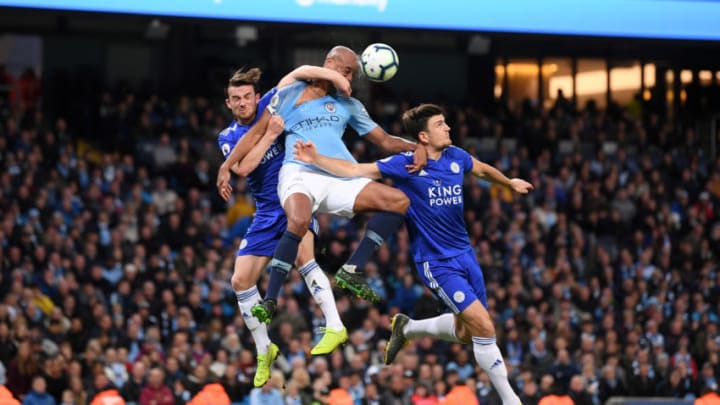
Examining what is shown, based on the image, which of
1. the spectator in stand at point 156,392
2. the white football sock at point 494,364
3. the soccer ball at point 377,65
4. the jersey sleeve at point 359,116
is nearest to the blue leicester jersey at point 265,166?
the jersey sleeve at point 359,116

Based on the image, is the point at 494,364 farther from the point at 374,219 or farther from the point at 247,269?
the point at 247,269

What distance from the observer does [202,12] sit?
2180 cm

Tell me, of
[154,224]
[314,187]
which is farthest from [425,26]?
[314,187]

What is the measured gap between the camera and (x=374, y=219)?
1192 centimetres

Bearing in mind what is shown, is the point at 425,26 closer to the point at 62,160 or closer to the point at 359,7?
the point at 359,7

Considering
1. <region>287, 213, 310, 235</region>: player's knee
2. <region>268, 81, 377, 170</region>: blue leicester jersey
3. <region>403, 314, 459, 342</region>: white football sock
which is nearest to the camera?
<region>287, 213, 310, 235</region>: player's knee

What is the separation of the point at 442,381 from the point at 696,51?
1583 cm

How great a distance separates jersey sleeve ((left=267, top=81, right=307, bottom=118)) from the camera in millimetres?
11867

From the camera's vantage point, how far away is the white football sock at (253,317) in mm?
12352

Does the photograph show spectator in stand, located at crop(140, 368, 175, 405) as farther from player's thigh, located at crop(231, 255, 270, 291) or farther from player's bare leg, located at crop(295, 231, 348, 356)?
player's bare leg, located at crop(295, 231, 348, 356)

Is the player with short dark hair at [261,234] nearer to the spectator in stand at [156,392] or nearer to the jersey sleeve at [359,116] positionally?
the jersey sleeve at [359,116]

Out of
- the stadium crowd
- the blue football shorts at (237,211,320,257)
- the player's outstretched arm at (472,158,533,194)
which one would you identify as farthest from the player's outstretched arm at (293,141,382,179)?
the stadium crowd

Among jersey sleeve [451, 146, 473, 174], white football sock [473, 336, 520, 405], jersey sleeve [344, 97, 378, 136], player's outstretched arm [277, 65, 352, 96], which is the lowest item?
white football sock [473, 336, 520, 405]

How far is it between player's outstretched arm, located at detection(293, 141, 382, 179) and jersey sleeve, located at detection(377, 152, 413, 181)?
6cm
